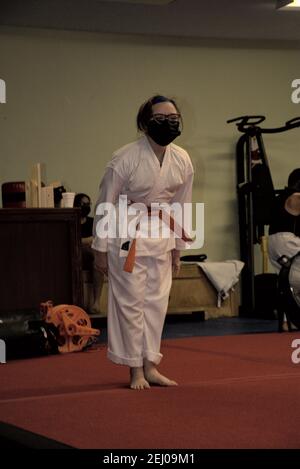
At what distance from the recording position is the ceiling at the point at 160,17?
26.6 feet

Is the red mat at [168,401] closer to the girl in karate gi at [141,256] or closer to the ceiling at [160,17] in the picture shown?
the girl in karate gi at [141,256]

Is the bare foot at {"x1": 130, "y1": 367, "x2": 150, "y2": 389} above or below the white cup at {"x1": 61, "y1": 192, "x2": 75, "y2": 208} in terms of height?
below

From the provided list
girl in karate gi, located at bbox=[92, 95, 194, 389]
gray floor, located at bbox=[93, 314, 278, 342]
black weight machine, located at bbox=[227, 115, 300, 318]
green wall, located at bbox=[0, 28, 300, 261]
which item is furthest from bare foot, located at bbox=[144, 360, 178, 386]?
green wall, located at bbox=[0, 28, 300, 261]

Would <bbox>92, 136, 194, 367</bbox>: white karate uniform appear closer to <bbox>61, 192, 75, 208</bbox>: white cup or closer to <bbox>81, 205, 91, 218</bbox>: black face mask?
<bbox>61, 192, 75, 208</bbox>: white cup

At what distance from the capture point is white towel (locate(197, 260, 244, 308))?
8.77 m

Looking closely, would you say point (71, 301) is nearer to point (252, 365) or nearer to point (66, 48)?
point (252, 365)

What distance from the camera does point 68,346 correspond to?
6.32m

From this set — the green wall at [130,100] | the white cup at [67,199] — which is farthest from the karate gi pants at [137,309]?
the green wall at [130,100]

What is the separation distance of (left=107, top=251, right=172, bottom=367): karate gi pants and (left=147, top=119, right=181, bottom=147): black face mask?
0.54 meters

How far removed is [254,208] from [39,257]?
118 inches

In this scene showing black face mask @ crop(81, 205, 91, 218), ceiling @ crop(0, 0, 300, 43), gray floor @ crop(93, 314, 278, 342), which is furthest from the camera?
black face mask @ crop(81, 205, 91, 218)

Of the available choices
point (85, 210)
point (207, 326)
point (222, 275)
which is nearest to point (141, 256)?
point (207, 326)

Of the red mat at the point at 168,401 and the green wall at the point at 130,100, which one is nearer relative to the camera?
the red mat at the point at 168,401

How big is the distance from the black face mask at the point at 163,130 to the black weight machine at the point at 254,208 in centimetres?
448
